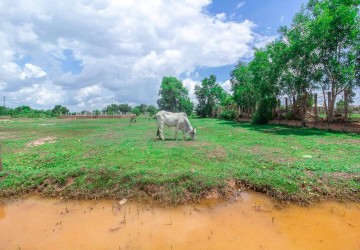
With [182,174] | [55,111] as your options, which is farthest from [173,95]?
[182,174]

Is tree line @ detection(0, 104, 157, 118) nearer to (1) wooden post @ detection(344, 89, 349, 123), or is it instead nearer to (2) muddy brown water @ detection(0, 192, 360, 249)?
(1) wooden post @ detection(344, 89, 349, 123)

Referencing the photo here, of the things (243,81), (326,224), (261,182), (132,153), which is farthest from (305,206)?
(243,81)

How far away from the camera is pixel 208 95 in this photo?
5844cm

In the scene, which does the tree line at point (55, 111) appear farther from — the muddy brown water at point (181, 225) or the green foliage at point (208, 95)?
the muddy brown water at point (181, 225)

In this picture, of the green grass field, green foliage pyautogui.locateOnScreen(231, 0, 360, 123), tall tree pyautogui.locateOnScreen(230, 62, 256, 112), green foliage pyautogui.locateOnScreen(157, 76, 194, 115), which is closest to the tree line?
green foliage pyautogui.locateOnScreen(157, 76, 194, 115)

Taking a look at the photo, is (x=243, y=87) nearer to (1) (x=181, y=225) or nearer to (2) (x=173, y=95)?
(1) (x=181, y=225)

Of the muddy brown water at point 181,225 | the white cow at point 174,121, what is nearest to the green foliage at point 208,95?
the white cow at point 174,121

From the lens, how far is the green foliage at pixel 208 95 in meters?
57.8

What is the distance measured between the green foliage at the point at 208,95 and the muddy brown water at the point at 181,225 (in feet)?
171

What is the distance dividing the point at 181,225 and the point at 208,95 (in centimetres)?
5497

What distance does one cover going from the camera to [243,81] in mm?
35562

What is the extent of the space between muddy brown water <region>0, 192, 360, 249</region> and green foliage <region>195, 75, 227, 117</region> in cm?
5223

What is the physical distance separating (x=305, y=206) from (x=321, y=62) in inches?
619

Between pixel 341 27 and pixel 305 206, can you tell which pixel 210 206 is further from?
pixel 341 27
